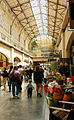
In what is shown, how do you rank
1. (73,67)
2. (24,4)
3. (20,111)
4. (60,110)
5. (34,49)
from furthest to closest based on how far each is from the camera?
(34,49)
(24,4)
(73,67)
(20,111)
(60,110)

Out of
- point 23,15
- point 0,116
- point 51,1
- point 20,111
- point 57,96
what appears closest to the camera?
point 57,96

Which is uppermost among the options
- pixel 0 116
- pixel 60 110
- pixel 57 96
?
pixel 57 96

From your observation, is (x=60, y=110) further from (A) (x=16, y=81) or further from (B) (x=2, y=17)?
(B) (x=2, y=17)

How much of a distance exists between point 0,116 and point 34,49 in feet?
140

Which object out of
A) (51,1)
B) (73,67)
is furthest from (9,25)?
(73,67)

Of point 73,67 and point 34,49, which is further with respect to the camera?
point 34,49

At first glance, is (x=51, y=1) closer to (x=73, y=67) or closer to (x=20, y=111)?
(x=73, y=67)

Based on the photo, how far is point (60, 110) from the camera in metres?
3.36

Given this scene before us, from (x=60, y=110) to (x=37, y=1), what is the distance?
2077 centimetres

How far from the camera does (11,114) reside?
4727 millimetres

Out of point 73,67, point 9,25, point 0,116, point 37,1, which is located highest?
point 37,1

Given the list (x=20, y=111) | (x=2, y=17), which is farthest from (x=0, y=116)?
(x=2, y=17)

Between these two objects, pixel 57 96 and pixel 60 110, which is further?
pixel 57 96

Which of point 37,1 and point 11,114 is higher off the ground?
point 37,1
